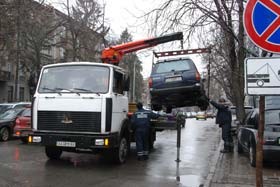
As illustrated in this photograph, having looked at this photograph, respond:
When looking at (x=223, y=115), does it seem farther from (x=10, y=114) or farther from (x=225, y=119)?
(x=10, y=114)

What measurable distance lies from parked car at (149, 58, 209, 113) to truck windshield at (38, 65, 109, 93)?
126 inches

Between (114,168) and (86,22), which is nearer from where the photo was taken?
(114,168)

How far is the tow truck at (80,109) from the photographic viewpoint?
11102 millimetres

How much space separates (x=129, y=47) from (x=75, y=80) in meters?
3.50

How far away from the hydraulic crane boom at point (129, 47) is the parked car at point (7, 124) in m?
6.76

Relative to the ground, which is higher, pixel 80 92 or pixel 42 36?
pixel 42 36

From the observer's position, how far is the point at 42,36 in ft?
131

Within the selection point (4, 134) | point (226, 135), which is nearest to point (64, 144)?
point (226, 135)

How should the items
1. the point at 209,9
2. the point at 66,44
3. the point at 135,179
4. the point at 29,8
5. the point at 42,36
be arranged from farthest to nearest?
the point at 66,44
the point at 42,36
the point at 29,8
the point at 209,9
the point at 135,179

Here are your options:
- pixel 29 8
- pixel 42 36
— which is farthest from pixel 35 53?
pixel 29 8

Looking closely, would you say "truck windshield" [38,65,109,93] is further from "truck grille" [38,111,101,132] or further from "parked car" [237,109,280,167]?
"parked car" [237,109,280,167]

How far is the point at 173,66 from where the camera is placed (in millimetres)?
14867

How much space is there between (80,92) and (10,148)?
5.69 metres

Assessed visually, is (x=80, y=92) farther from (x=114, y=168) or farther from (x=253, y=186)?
(x=253, y=186)
